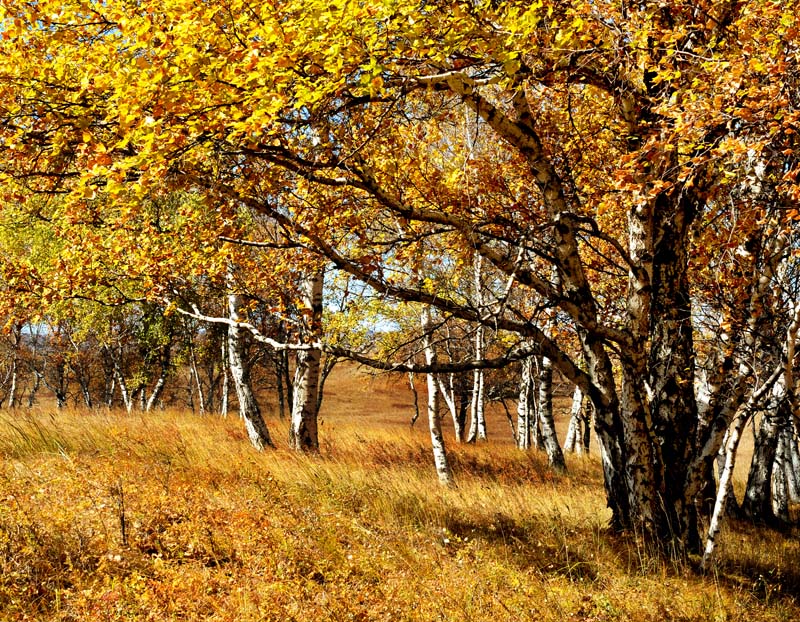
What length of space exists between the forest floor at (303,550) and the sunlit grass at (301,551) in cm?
2

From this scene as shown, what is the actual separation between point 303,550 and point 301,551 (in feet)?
0.07

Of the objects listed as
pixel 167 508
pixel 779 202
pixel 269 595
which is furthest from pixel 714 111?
pixel 167 508

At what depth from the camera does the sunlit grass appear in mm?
4727

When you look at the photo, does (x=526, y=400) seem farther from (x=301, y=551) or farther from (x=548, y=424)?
(x=301, y=551)

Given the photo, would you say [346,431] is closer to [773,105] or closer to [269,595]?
[269,595]

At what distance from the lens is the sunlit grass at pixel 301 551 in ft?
15.5

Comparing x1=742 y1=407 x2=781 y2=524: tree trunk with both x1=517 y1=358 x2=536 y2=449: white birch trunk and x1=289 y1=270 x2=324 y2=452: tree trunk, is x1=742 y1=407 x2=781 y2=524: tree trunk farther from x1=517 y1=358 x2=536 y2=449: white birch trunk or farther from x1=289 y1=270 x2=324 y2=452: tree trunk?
x1=289 y1=270 x2=324 y2=452: tree trunk

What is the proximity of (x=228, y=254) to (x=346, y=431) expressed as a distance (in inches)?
376

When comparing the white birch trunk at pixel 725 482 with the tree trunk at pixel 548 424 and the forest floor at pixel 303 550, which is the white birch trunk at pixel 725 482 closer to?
the forest floor at pixel 303 550

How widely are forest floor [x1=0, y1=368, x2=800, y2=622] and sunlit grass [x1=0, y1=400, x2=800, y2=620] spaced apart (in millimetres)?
20

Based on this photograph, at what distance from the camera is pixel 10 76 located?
5.05m

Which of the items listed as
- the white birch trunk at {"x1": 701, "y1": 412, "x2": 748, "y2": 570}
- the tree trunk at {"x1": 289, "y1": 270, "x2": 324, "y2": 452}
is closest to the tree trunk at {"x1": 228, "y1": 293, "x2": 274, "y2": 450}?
the tree trunk at {"x1": 289, "y1": 270, "x2": 324, "y2": 452}

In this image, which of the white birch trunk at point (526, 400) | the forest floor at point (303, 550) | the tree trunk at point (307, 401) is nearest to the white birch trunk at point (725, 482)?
the forest floor at point (303, 550)

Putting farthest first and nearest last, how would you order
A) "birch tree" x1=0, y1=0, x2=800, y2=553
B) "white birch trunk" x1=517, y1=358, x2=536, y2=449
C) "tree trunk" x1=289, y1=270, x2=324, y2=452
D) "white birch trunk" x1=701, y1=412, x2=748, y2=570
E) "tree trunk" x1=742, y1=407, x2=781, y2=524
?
1. "white birch trunk" x1=517, y1=358, x2=536, y2=449
2. "tree trunk" x1=289, y1=270, x2=324, y2=452
3. "tree trunk" x1=742, y1=407, x2=781, y2=524
4. "white birch trunk" x1=701, y1=412, x2=748, y2=570
5. "birch tree" x1=0, y1=0, x2=800, y2=553
